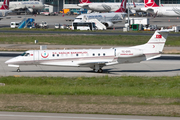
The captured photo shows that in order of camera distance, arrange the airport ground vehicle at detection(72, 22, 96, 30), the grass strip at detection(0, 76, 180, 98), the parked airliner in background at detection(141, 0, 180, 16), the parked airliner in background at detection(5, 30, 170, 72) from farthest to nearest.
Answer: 1. the parked airliner in background at detection(141, 0, 180, 16)
2. the airport ground vehicle at detection(72, 22, 96, 30)
3. the parked airliner in background at detection(5, 30, 170, 72)
4. the grass strip at detection(0, 76, 180, 98)

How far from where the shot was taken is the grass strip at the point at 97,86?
24.4 metres

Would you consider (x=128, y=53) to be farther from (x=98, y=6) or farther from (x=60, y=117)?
(x=98, y=6)

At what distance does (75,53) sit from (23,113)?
1850 cm

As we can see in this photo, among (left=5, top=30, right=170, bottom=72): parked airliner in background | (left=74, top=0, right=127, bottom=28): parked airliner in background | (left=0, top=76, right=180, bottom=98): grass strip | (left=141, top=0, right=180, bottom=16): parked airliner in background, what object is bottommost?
(left=0, top=76, right=180, bottom=98): grass strip

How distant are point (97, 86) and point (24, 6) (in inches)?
5683

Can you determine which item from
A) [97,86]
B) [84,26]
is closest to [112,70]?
[97,86]

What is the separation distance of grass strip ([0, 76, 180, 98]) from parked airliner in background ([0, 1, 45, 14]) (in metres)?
137

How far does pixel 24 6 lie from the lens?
165 m

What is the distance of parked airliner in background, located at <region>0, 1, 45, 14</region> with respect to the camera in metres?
165

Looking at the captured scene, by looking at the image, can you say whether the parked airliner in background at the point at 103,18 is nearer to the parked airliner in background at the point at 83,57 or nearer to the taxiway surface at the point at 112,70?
the taxiway surface at the point at 112,70

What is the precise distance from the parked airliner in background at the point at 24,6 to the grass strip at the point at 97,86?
5392 inches

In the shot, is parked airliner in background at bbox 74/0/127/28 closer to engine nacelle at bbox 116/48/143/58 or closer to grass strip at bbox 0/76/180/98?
engine nacelle at bbox 116/48/143/58

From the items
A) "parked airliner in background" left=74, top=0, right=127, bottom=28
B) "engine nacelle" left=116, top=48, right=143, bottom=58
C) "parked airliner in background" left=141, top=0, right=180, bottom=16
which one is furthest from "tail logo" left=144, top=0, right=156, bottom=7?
"engine nacelle" left=116, top=48, right=143, bottom=58

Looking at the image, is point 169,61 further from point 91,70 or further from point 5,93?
point 5,93
